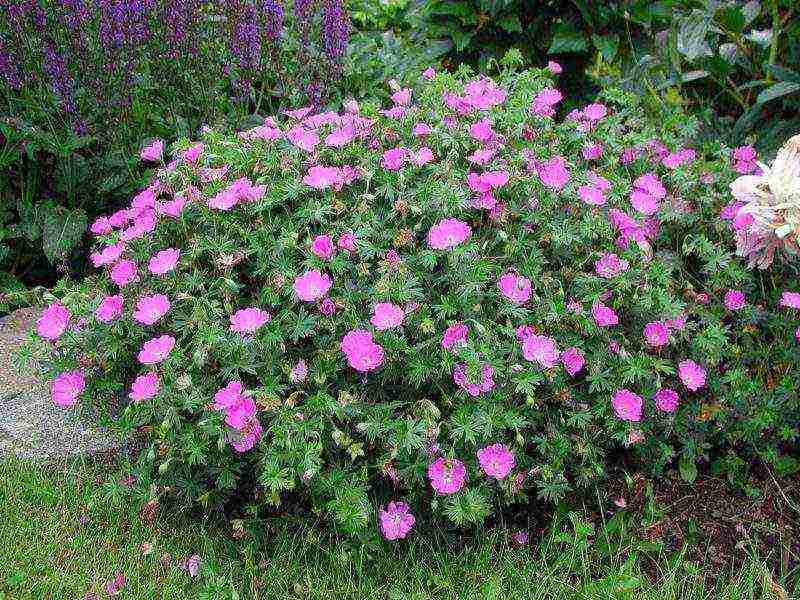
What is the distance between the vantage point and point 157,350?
222 centimetres

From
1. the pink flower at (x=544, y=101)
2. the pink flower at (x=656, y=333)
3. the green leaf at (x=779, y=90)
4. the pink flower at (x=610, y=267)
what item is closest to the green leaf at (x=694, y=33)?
the green leaf at (x=779, y=90)

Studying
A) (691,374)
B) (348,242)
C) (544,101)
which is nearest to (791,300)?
(691,374)

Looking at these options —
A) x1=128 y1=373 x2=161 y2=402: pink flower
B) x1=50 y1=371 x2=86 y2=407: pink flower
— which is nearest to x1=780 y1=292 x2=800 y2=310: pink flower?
x1=128 y1=373 x2=161 y2=402: pink flower

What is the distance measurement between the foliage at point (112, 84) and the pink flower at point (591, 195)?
4.54 feet

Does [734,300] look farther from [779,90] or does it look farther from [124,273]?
[124,273]

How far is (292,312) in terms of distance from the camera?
2279 millimetres

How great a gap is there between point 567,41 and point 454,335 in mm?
2102

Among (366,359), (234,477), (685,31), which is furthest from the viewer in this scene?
(685,31)

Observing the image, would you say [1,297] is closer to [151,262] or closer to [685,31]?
[151,262]

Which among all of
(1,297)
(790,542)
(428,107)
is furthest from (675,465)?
(1,297)

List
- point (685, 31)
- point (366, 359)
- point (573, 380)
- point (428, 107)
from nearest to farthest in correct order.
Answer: point (366, 359)
point (573, 380)
point (428, 107)
point (685, 31)

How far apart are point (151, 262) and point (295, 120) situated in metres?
0.74

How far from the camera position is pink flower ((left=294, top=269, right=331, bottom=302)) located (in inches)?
86.4

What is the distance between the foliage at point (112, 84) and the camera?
3256 millimetres
